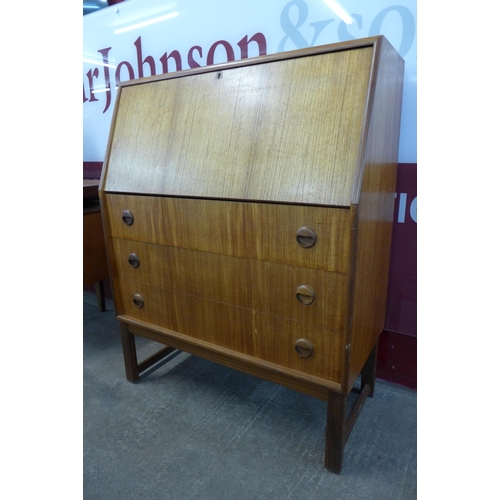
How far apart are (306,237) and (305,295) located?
188mm

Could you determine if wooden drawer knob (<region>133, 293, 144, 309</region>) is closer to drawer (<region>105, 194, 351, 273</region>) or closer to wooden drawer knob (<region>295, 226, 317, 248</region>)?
drawer (<region>105, 194, 351, 273</region>)

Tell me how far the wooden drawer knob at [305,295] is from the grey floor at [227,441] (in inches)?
25.4

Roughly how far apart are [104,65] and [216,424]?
221cm

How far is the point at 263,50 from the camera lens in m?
1.66

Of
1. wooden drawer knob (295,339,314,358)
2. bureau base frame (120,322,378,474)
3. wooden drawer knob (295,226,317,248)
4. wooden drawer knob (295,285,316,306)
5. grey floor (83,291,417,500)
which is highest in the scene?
wooden drawer knob (295,226,317,248)

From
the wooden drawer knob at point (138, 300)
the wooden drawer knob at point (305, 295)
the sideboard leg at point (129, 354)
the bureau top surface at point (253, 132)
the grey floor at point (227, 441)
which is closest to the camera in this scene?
the bureau top surface at point (253, 132)

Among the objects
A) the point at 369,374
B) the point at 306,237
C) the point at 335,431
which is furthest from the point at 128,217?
the point at 369,374

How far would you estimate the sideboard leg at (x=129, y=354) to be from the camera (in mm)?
1728

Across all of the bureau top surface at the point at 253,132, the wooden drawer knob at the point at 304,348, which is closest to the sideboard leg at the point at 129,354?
the bureau top surface at the point at 253,132

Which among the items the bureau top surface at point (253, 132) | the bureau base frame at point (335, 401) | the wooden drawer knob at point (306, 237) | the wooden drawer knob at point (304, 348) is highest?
the bureau top surface at point (253, 132)

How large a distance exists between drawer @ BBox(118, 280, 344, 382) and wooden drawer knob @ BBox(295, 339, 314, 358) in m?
0.01

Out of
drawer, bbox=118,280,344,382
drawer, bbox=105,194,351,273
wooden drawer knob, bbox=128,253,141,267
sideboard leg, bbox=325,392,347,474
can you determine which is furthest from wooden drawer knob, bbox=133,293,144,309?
sideboard leg, bbox=325,392,347,474

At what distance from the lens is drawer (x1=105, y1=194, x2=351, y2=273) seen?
1.04 metres

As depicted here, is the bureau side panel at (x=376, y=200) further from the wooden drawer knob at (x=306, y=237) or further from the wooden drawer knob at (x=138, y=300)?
the wooden drawer knob at (x=138, y=300)
